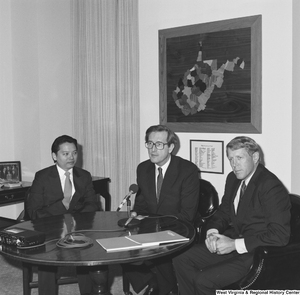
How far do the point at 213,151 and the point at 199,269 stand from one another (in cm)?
167

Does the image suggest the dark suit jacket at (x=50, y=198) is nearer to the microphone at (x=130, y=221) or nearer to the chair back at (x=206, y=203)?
the microphone at (x=130, y=221)

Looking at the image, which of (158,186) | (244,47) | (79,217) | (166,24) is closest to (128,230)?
(79,217)

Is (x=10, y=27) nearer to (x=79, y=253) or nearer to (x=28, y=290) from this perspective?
(x=28, y=290)

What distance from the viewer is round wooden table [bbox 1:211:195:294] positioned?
9.33ft

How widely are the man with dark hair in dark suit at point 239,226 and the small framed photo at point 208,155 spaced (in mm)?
1118

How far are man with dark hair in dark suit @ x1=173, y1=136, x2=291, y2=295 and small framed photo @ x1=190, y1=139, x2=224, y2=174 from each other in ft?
3.67

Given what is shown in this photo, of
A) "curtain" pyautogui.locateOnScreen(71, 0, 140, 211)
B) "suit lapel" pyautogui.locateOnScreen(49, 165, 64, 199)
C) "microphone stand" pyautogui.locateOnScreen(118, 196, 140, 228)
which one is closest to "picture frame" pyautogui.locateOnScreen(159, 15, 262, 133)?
"curtain" pyautogui.locateOnScreen(71, 0, 140, 211)

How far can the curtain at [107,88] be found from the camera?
18.8ft

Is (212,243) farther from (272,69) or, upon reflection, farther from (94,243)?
(272,69)

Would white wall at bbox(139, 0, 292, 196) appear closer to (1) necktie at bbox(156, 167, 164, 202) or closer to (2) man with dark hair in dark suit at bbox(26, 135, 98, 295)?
(1) necktie at bbox(156, 167, 164, 202)

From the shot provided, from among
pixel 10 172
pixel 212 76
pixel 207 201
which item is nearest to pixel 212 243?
pixel 207 201

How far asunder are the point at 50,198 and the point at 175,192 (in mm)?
1143

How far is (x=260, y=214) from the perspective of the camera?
343cm

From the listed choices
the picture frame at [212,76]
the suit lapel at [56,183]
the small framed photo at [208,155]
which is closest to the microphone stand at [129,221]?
the suit lapel at [56,183]
